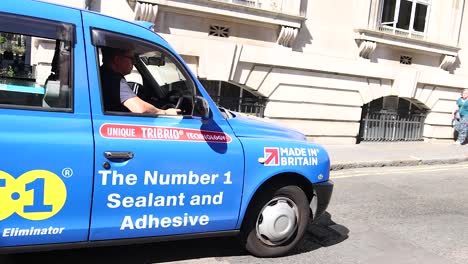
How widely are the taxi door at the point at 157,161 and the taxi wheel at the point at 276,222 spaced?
0.92 feet

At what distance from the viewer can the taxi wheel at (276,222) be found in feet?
14.8

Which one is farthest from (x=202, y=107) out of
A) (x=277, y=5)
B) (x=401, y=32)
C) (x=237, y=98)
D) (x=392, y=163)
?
(x=401, y=32)

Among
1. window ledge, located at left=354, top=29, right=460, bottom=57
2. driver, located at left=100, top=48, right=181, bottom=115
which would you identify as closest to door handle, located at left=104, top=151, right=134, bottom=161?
driver, located at left=100, top=48, right=181, bottom=115

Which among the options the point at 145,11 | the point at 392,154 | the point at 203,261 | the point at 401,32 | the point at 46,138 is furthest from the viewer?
the point at 401,32

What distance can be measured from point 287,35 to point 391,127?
4.73 m

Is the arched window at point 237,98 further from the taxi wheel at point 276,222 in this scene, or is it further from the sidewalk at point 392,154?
the taxi wheel at point 276,222

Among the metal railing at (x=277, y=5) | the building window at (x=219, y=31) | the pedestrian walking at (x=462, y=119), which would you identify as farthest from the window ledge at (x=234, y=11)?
the pedestrian walking at (x=462, y=119)

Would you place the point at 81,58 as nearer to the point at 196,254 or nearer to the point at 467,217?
the point at 196,254

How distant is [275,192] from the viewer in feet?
14.9

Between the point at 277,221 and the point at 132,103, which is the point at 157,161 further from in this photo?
the point at 277,221

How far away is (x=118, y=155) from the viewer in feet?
12.0

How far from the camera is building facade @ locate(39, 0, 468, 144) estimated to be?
10.9 metres

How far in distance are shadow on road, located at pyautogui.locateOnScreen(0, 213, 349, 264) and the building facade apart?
6171 mm

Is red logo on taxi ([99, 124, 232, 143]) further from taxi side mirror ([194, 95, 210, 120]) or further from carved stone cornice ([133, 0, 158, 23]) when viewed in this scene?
carved stone cornice ([133, 0, 158, 23])
